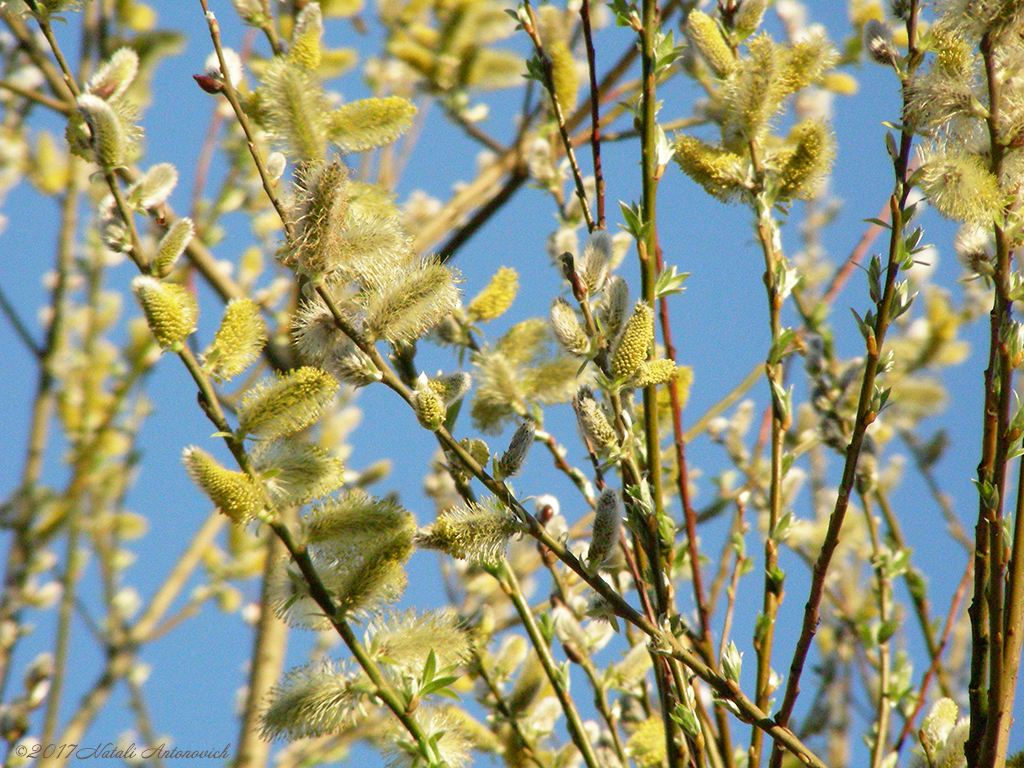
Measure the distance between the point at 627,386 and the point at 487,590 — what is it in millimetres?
1045

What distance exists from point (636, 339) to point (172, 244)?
569mm

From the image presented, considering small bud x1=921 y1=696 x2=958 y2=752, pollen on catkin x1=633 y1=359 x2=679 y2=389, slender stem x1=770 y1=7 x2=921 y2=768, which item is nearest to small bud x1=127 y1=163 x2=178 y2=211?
pollen on catkin x1=633 y1=359 x2=679 y2=389

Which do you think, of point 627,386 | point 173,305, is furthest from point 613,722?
point 173,305

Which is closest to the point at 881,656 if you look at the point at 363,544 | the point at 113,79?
the point at 363,544

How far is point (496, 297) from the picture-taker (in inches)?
56.1

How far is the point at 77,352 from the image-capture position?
11.2ft

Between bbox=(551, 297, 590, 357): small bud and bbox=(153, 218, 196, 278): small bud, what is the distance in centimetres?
45

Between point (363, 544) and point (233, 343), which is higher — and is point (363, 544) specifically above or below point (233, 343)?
below

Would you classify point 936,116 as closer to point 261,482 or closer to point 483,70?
point 261,482

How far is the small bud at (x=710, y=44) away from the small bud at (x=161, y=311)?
755 mm

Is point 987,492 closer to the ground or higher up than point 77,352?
closer to the ground

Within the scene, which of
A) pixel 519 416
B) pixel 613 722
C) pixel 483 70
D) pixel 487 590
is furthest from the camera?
pixel 483 70

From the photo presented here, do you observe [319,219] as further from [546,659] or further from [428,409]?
[546,659]

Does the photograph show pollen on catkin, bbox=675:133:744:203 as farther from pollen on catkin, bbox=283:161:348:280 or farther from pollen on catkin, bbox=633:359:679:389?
pollen on catkin, bbox=283:161:348:280
